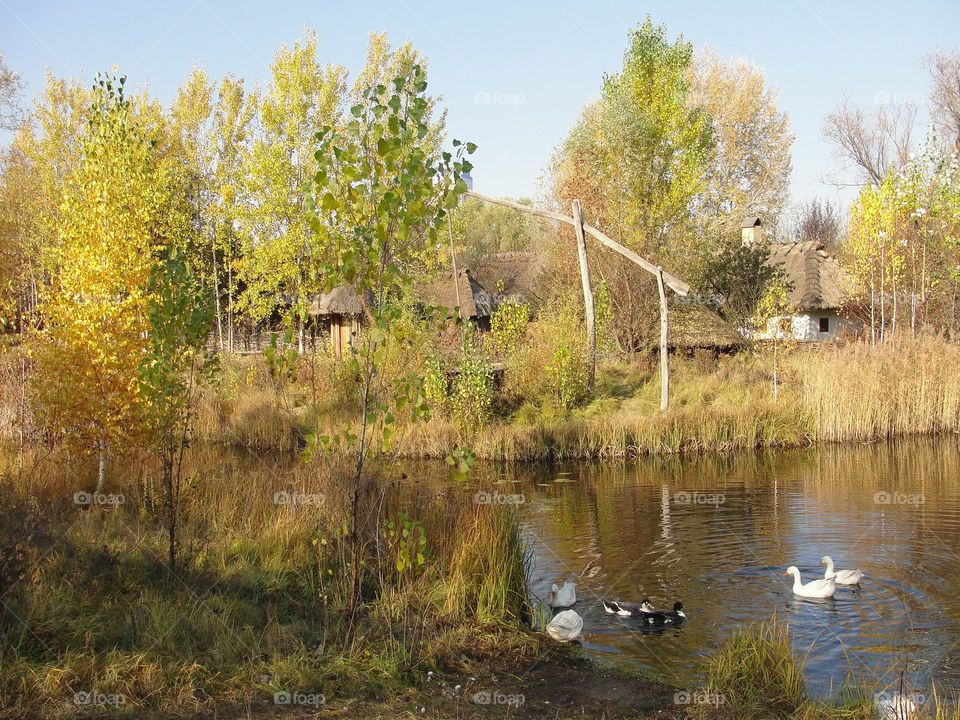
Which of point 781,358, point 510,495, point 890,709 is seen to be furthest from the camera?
point 781,358

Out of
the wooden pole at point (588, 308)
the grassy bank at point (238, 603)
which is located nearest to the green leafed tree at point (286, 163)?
the wooden pole at point (588, 308)

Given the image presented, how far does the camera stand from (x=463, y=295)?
106 feet

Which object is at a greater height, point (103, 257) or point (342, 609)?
point (103, 257)

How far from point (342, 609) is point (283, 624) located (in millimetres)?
479

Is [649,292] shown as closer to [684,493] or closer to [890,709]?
[684,493]

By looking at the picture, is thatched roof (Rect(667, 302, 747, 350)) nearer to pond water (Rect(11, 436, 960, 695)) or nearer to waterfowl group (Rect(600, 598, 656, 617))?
pond water (Rect(11, 436, 960, 695))

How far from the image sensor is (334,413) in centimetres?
2070

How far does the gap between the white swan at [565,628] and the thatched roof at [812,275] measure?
30325 mm

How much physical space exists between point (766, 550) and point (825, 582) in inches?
78.6

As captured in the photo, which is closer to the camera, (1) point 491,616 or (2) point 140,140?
(1) point 491,616

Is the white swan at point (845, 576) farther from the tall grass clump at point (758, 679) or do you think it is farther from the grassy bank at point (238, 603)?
the grassy bank at point (238, 603)

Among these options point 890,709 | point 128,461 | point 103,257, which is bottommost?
point 890,709

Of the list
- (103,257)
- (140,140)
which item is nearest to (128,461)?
(103,257)

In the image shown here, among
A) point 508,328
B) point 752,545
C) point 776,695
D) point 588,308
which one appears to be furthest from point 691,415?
point 776,695
